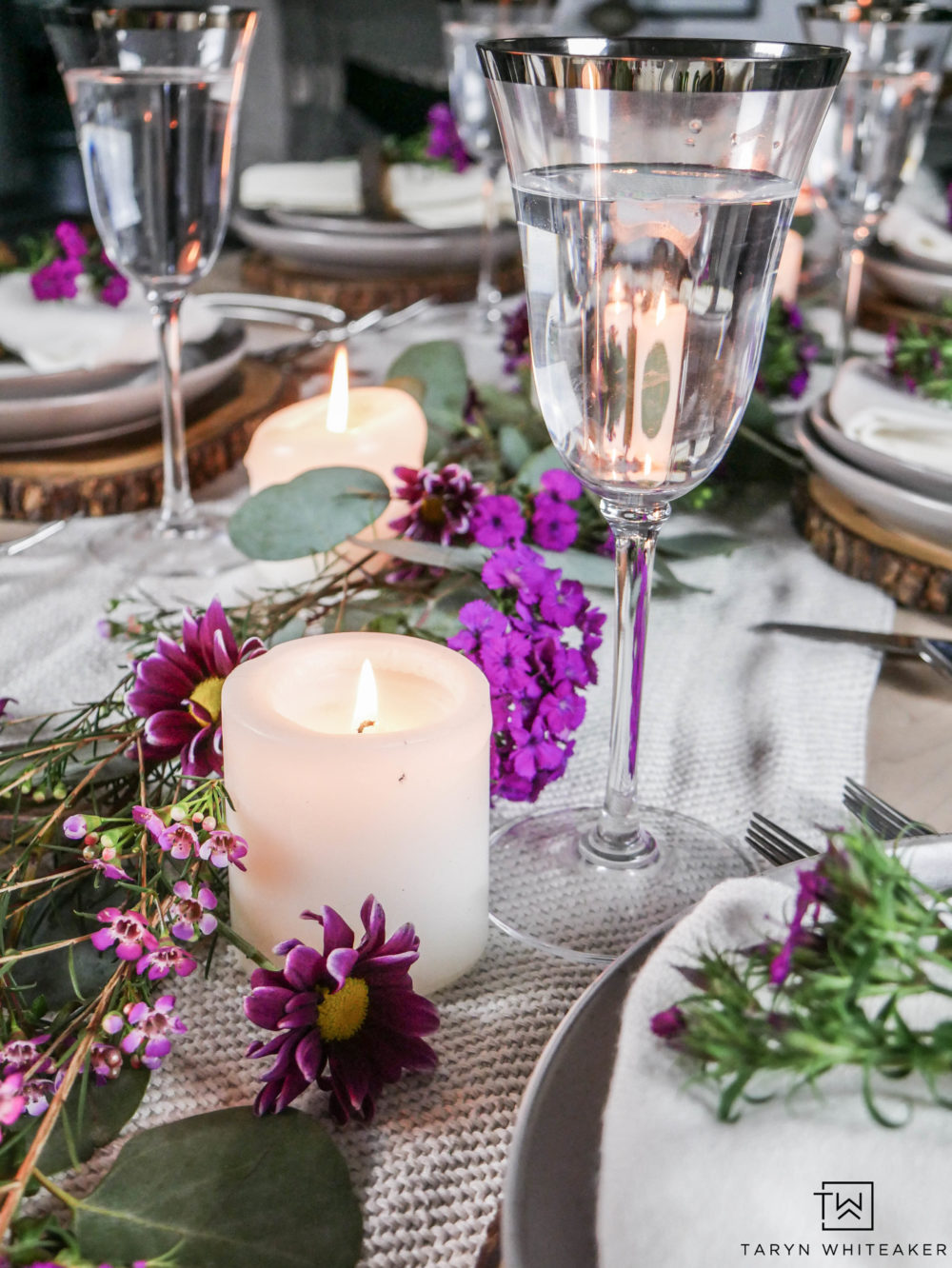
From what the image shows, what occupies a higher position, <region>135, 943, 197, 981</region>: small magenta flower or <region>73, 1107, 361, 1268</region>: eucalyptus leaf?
<region>135, 943, 197, 981</region>: small magenta flower

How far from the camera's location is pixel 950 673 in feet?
2.21

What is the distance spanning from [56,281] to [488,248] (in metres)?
0.64

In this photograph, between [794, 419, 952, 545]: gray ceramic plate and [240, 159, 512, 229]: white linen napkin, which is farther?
[240, 159, 512, 229]: white linen napkin

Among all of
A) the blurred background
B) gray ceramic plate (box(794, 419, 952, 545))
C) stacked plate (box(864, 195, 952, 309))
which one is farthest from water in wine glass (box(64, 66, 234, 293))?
the blurred background

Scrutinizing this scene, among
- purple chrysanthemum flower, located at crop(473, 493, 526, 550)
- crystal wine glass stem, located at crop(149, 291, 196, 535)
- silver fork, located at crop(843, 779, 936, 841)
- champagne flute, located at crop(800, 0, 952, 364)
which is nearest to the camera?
silver fork, located at crop(843, 779, 936, 841)

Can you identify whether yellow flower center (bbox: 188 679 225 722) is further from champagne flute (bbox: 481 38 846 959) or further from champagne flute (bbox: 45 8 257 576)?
champagne flute (bbox: 45 8 257 576)

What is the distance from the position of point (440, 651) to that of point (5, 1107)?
227mm

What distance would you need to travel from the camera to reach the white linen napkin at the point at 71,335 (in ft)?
3.07

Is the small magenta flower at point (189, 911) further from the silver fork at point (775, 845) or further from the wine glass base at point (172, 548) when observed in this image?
the wine glass base at point (172, 548)

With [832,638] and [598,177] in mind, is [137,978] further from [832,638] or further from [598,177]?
[832,638]

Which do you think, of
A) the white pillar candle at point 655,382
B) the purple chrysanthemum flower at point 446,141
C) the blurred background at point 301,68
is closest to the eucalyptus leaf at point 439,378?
the white pillar candle at point 655,382

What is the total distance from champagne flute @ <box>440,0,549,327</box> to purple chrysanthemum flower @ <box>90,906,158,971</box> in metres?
1.14

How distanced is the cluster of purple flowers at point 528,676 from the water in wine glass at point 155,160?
43cm

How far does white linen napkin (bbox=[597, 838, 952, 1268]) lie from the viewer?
28 cm
